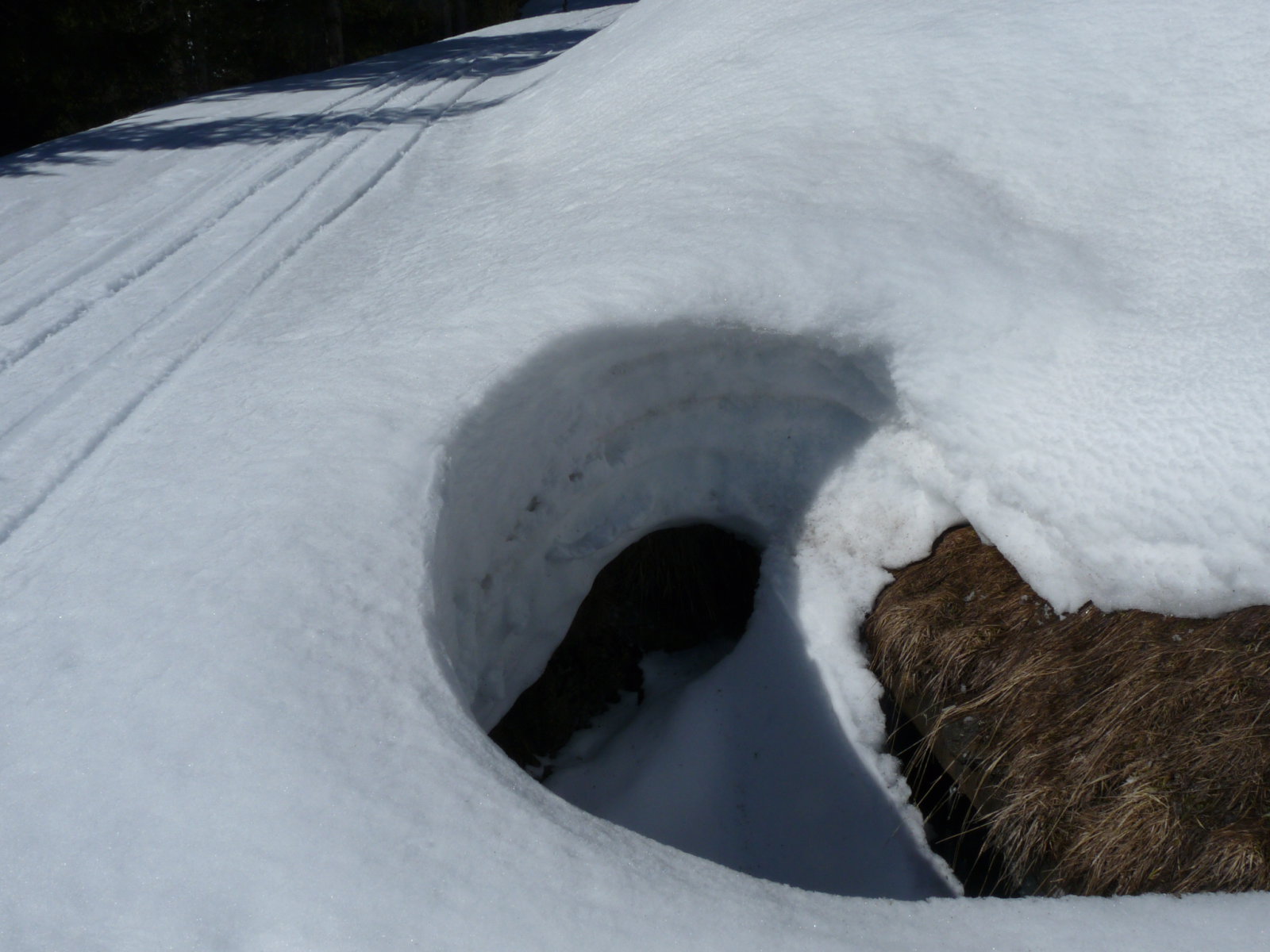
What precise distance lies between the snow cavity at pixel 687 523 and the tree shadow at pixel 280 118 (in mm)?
3582

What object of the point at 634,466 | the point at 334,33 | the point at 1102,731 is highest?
the point at 334,33

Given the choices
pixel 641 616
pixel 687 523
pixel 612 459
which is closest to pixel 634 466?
pixel 612 459

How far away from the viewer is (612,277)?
2.55 metres

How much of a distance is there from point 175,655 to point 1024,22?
10.5 ft

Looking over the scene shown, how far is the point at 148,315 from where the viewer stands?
3238 mm

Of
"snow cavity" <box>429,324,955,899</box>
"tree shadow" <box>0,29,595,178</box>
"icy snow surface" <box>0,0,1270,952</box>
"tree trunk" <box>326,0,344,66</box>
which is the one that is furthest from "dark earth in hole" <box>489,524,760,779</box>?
"tree trunk" <box>326,0,344,66</box>

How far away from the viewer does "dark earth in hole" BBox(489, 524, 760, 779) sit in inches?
117

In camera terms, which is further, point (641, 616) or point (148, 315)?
point (148, 315)

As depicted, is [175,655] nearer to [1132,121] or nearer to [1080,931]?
[1080,931]

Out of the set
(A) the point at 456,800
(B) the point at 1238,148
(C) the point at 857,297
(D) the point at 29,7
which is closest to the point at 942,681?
(C) the point at 857,297

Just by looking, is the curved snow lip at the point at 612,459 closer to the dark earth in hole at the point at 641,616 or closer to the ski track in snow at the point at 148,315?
the dark earth in hole at the point at 641,616

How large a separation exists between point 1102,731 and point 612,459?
1.42m

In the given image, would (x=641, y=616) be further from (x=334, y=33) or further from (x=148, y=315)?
(x=334, y=33)

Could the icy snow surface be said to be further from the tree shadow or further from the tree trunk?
the tree trunk
